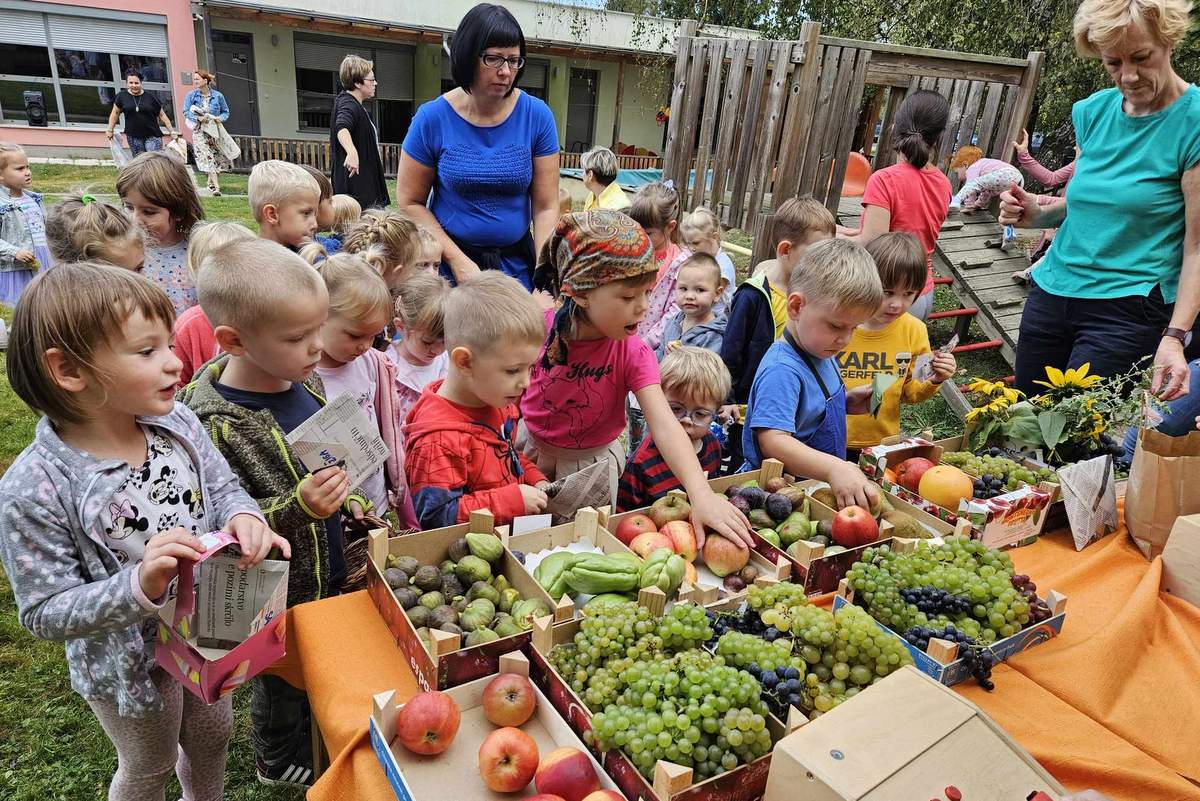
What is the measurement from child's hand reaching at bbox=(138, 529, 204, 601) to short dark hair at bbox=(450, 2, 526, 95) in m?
2.78

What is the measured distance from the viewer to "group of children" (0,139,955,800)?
1653 mm

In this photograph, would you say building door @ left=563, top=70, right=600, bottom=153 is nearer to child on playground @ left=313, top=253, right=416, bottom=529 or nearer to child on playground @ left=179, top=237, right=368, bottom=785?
child on playground @ left=313, top=253, right=416, bottom=529

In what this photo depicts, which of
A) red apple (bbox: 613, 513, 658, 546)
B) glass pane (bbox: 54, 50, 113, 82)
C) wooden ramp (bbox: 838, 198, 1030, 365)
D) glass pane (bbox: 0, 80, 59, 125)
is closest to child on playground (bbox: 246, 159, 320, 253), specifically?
red apple (bbox: 613, 513, 658, 546)

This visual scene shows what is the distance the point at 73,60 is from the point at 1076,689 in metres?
23.2

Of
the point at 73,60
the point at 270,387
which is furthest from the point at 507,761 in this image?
the point at 73,60

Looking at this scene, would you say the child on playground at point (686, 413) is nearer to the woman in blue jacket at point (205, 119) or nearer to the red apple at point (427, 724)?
the red apple at point (427, 724)

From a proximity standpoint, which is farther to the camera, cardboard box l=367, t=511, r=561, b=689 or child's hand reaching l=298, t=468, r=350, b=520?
child's hand reaching l=298, t=468, r=350, b=520

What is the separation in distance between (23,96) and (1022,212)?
22.8m

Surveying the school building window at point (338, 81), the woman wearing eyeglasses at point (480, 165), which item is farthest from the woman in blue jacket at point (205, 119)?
the woman wearing eyeglasses at point (480, 165)

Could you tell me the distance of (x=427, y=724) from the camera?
58.8 inches

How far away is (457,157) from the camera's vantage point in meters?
3.88

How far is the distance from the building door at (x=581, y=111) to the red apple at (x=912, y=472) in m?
23.1

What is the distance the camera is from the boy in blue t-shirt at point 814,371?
2.67 m

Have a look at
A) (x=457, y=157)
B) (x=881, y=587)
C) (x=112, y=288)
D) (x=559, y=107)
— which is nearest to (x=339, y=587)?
(x=112, y=288)
